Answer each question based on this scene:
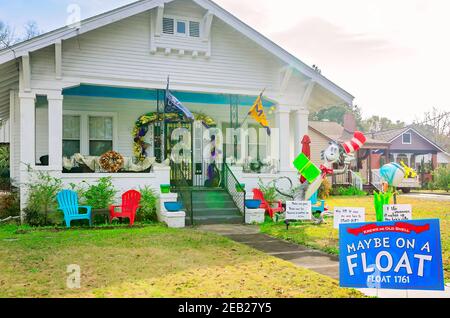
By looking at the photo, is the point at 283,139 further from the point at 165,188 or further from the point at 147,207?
the point at 147,207

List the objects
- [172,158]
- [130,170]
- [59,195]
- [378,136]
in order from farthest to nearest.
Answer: [378,136], [172,158], [130,170], [59,195]

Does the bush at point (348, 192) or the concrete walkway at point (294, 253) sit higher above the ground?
the bush at point (348, 192)

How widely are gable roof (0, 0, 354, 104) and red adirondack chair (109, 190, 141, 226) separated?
170 inches

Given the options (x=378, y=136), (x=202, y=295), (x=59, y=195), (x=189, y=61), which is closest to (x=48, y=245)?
(x=59, y=195)

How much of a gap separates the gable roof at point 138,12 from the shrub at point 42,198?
10.1ft

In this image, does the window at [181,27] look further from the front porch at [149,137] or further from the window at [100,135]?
the window at [100,135]

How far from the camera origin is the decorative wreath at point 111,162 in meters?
12.4

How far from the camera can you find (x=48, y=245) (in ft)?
27.0

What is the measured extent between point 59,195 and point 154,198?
247 centimetres

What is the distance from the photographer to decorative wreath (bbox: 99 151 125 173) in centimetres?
1244

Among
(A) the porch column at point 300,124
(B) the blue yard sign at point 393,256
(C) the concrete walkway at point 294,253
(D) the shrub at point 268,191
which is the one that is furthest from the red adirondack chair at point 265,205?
(B) the blue yard sign at point 393,256

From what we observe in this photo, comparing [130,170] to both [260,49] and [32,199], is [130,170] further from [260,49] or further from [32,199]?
[260,49]

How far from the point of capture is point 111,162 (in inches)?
492
